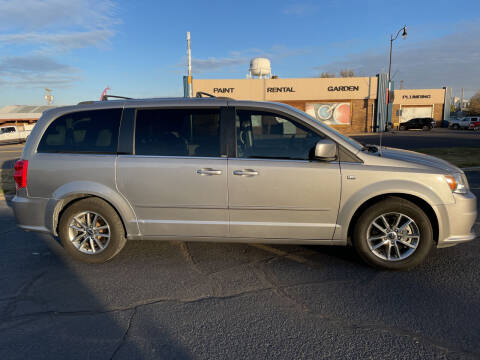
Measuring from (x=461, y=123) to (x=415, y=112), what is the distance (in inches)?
211

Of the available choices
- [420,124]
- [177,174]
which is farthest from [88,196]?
[420,124]

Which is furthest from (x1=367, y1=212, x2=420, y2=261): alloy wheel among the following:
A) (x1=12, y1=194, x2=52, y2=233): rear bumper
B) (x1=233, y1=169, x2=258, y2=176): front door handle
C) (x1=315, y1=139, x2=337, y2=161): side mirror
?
(x1=12, y1=194, x2=52, y2=233): rear bumper

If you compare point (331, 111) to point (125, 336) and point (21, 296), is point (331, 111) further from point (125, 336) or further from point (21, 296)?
point (125, 336)

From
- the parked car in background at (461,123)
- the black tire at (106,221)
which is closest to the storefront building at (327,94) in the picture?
the parked car in background at (461,123)

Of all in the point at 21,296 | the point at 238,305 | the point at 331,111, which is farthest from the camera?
the point at 331,111

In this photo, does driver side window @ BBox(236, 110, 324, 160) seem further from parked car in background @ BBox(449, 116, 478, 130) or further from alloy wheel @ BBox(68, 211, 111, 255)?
parked car in background @ BBox(449, 116, 478, 130)

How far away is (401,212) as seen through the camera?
3.65m

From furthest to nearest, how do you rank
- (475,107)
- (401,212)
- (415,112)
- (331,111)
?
(475,107) → (415,112) → (331,111) → (401,212)

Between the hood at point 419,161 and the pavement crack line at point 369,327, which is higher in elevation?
the hood at point 419,161

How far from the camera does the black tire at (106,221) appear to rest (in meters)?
4.00

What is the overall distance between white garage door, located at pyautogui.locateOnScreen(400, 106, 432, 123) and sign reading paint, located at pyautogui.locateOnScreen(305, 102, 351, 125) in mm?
10005

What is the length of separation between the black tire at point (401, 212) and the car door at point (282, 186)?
0.31m

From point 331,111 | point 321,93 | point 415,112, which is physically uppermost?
point 321,93

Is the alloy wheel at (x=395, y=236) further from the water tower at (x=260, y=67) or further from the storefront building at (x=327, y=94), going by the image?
the water tower at (x=260, y=67)
